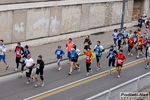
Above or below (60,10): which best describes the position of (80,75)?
below

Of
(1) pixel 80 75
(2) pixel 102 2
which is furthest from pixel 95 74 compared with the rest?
(2) pixel 102 2

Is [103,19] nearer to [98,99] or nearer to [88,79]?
[88,79]

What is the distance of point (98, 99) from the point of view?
42.6 feet

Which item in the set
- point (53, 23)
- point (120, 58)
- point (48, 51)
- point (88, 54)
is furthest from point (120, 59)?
point (53, 23)

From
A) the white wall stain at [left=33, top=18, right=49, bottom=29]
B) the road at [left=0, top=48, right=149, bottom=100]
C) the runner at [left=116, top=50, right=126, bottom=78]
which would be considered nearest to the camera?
the road at [left=0, top=48, right=149, bottom=100]

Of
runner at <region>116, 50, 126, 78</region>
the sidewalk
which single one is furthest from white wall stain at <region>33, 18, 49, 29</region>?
runner at <region>116, 50, 126, 78</region>

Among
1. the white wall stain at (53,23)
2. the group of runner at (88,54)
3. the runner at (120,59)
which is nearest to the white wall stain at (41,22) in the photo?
the white wall stain at (53,23)

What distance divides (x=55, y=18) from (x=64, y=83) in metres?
10.1

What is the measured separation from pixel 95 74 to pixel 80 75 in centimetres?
87

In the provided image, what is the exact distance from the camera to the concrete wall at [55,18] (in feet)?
80.7

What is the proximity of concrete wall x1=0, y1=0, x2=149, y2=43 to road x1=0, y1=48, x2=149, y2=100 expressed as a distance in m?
4.28

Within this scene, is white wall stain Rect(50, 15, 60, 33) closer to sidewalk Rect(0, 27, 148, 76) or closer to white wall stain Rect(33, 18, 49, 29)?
white wall stain Rect(33, 18, 49, 29)

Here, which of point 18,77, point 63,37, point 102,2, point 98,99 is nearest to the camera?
point 98,99

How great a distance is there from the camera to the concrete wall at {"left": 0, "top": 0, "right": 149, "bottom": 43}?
80.7 feet
